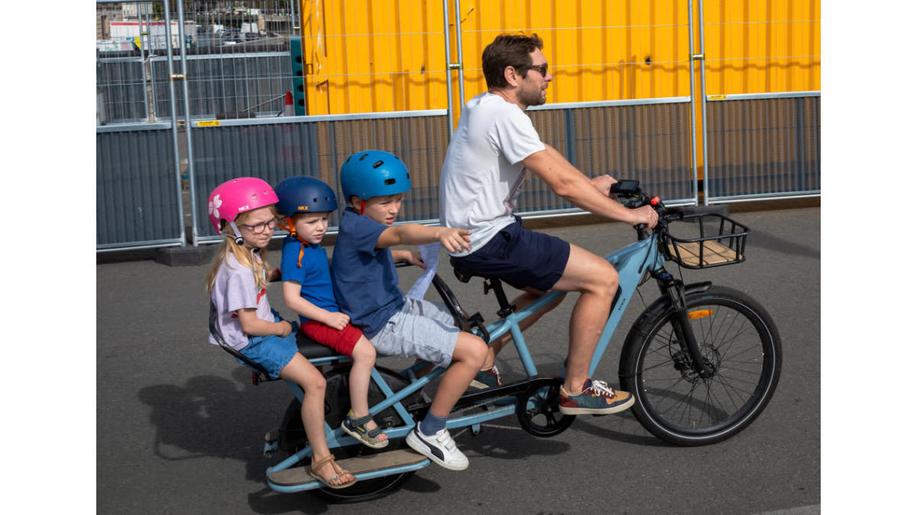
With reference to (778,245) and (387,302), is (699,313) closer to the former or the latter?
(387,302)

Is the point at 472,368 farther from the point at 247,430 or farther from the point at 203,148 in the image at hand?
the point at 203,148

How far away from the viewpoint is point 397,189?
14.6 feet

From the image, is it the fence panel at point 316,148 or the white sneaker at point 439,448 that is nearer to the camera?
the white sneaker at point 439,448

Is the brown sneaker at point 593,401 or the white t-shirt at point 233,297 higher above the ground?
the white t-shirt at point 233,297

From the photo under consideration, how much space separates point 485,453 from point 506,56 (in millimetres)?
1765

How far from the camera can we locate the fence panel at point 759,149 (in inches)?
418

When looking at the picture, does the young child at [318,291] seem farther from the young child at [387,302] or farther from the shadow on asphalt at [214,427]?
the shadow on asphalt at [214,427]

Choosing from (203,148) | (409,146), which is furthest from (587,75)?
(203,148)

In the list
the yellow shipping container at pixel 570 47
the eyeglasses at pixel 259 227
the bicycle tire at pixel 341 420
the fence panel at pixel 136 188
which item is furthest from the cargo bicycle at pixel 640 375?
the yellow shipping container at pixel 570 47

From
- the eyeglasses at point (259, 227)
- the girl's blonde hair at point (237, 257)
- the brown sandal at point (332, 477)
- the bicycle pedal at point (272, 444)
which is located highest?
the eyeglasses at point (259, 227)

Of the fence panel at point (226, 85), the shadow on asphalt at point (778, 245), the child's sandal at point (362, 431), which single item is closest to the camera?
the child's sandal at point (362, 431)

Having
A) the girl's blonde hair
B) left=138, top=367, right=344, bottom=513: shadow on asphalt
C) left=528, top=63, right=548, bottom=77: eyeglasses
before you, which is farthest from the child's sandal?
left=528, top=63, right=548, bottom=77: eyeglasses

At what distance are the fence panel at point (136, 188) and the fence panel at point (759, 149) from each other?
4825mm

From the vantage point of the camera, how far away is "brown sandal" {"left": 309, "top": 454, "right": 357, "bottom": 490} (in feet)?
14.5
